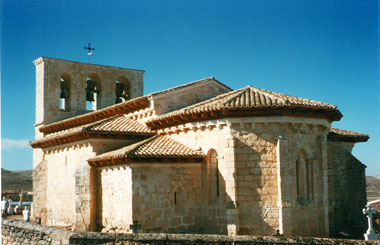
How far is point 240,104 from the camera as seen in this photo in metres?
13.8

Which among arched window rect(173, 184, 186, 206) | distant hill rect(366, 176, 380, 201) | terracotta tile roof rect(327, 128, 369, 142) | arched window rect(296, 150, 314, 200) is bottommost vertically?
distant hill rect(366, 176, 380, 201)

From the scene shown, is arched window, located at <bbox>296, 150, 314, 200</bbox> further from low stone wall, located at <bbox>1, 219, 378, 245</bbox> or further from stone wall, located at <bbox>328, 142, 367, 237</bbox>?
low stone wall, located at <bbox>1, 219, 378, 245</bbox>

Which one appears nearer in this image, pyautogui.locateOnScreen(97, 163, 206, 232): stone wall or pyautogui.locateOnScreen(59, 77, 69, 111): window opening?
pyautogui.locateOnScreen(97, 163, 206, 232): stone wall

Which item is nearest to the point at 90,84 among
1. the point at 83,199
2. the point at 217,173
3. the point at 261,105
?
the point at 83,199

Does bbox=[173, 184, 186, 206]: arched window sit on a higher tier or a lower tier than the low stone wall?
higher

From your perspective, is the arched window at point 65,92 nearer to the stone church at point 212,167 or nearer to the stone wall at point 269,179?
the stone church at point 212,167

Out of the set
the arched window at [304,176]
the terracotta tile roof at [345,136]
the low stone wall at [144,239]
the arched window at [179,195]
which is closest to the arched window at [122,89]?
the arched window at [179,195]

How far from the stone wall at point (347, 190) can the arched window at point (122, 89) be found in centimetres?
1148

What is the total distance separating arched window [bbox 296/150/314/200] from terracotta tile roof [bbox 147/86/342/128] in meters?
1.55

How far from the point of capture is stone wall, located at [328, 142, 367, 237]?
17641 millimetres

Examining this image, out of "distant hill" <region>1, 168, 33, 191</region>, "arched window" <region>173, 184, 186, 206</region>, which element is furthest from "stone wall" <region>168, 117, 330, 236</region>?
"distant hill" <region>1, 168, 33, 191</region>

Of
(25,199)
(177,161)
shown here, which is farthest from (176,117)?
(25,199)

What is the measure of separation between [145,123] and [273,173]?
533 cm

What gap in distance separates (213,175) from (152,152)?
2176 mm
